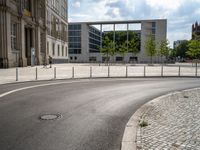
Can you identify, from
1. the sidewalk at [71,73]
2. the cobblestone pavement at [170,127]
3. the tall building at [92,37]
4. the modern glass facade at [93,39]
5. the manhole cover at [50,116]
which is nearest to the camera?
the cobblestone pavement at [170,127]

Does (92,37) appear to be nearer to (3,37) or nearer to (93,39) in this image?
(93,39)

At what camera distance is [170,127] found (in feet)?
18.4

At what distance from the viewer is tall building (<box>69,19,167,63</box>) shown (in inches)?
3782

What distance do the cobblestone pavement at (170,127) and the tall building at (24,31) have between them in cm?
3070

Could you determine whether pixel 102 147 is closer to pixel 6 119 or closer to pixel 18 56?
pixel 6 119

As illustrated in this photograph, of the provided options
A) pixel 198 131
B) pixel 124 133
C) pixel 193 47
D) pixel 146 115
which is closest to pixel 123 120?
pixel 146 115

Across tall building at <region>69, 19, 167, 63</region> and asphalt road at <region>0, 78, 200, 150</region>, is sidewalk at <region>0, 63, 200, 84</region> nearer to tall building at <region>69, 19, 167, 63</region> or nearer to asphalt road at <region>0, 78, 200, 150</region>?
asphalt road at <region>0, 78, 200, 150</region>

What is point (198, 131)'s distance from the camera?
523cm

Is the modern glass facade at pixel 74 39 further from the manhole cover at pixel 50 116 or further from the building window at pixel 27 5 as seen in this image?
the manhole cover at pixel 50 116

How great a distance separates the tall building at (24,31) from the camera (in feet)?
110

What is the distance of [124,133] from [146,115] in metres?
1.74

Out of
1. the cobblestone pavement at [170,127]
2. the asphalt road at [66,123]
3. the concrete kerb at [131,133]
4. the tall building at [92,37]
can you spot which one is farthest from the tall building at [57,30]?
the concrete kerb at [131,133]

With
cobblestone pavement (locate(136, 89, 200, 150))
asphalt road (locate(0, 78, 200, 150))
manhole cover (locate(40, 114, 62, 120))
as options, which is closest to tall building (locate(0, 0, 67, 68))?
asphalt road (locate(0, 78, 200, 150))

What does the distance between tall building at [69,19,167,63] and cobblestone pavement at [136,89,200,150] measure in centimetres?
8847
